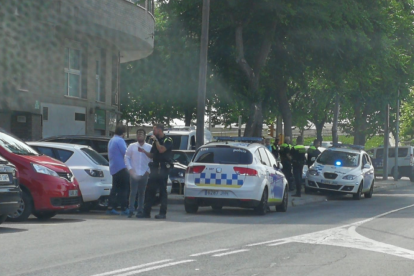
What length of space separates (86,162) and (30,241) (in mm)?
5571

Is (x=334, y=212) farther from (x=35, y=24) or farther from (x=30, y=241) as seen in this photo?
(x=35, y=24)

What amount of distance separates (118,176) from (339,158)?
12.5m

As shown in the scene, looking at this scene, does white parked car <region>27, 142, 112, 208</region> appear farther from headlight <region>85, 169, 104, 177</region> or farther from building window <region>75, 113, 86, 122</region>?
building window <region>75, 113, 86, 122</region>

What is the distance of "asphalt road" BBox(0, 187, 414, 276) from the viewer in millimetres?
8867

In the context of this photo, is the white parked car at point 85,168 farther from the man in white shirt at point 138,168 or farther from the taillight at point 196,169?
the taillight at point 196,169

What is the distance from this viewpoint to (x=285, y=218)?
1673 cm

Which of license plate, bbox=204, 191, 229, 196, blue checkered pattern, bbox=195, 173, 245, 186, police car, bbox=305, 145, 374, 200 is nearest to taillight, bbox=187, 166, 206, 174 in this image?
blue checkered pattern, bbox=195, 173, 245, 186

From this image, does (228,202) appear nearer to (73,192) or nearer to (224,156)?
(224,156)

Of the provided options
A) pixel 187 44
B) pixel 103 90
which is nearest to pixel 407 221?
pixel 187 44

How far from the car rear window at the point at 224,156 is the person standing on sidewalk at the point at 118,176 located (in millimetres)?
1675

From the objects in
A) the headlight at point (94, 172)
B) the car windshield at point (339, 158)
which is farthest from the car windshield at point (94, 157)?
the car windshield at point (339, 158)

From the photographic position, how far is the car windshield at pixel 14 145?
14.2 meters

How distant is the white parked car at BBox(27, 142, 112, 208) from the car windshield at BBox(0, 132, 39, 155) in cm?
198

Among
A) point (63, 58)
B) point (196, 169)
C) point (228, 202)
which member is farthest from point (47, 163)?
point (63, 58)
